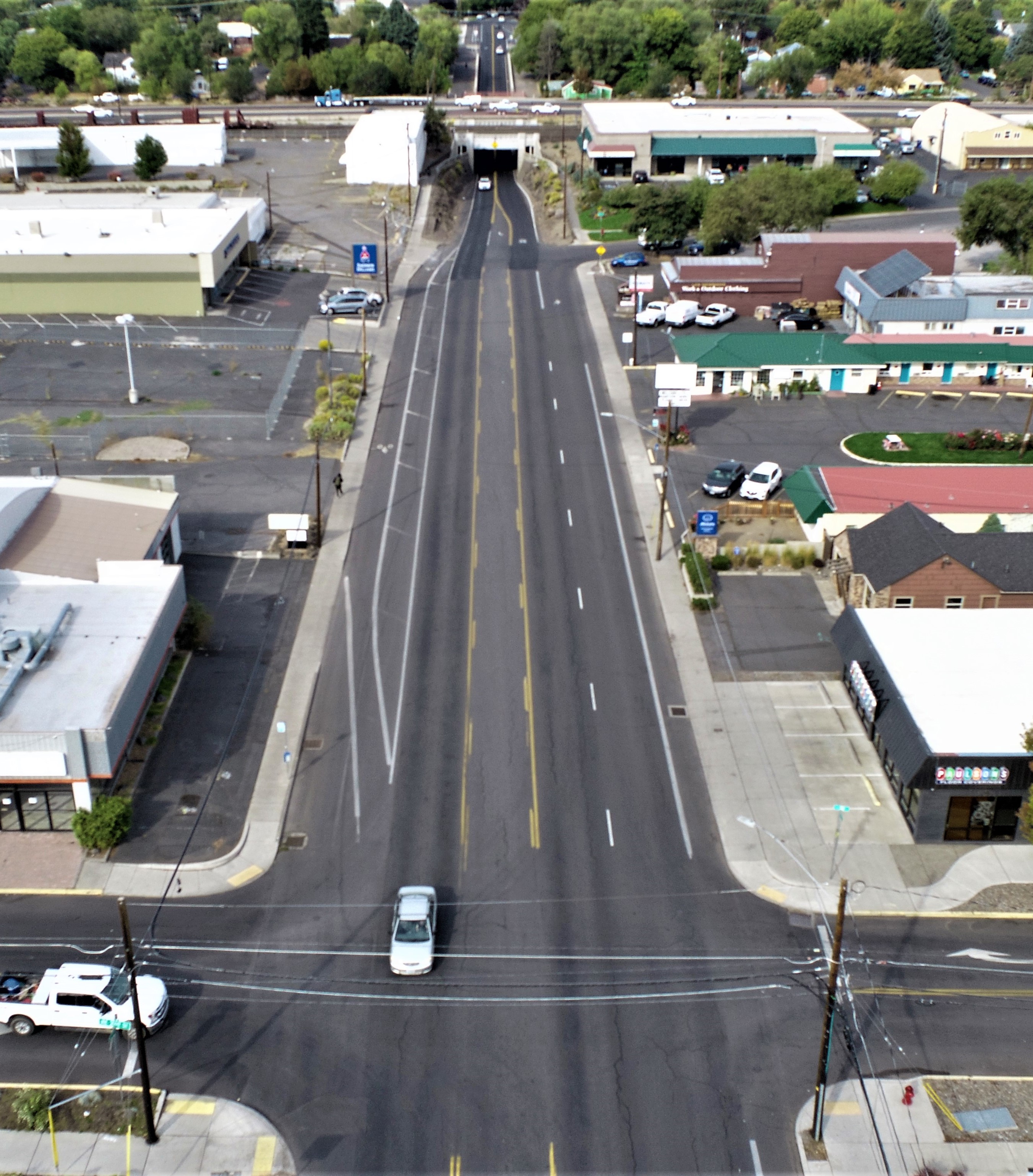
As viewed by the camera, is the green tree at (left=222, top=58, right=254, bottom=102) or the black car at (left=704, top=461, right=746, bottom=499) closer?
the black car at (left=704, top=461, right=746, bottom=499)

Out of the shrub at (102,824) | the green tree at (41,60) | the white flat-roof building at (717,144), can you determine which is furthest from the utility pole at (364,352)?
the green tree at (41,60)

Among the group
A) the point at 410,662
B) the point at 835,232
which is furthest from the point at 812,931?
the point at 835,232

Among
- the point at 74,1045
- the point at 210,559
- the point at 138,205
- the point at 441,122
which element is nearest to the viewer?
the point at 74,1045

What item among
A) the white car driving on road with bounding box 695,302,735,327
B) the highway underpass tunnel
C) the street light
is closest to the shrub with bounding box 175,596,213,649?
the street light

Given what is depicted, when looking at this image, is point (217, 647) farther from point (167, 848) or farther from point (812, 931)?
point (812, 931)

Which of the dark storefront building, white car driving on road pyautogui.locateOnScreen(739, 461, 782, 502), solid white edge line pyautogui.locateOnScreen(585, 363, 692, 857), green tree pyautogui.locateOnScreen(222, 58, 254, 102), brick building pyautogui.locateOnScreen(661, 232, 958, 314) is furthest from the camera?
green tree pyautogui.locateOnScreen(222, 58, 254, 102)

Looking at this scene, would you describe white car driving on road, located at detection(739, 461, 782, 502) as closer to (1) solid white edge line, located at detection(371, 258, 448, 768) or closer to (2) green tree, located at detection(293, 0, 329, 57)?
(1) solid white edge line, located at detection(371, 258, 448, 768)
